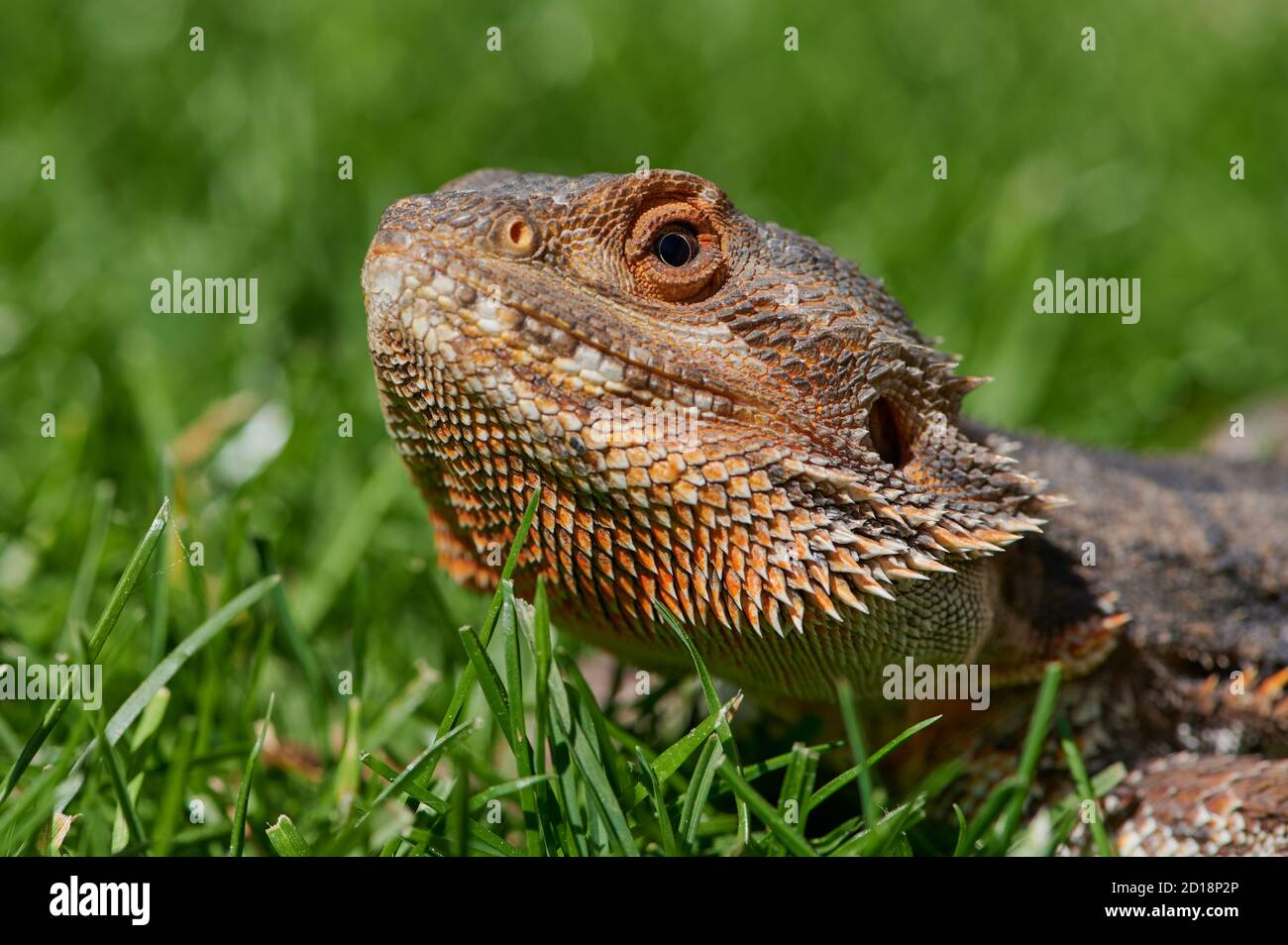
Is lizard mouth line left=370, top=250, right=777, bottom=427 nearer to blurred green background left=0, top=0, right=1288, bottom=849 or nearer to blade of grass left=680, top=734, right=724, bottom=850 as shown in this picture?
blade of grass left=680, top=734, right=724, bottom=850

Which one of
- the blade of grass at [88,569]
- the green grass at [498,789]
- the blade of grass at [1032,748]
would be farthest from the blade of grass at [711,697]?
the blade of grass at [88,569]

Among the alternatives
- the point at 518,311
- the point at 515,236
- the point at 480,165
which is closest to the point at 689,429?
the point at 518,311

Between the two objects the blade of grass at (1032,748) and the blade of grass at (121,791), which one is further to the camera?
the blade of grass at (1032,748)

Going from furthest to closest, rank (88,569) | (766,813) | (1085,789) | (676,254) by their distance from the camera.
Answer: (88,569), (1085,789), (676,254), (766,813)

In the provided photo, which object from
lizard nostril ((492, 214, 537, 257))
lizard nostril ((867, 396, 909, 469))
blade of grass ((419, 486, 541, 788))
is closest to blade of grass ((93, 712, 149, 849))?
blade of grass ((419, 486, 541, 788))

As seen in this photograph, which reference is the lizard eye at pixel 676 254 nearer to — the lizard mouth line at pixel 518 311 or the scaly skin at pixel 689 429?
the scaly skin at pixel 689 429

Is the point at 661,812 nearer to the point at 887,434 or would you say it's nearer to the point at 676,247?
the point at 887,434
